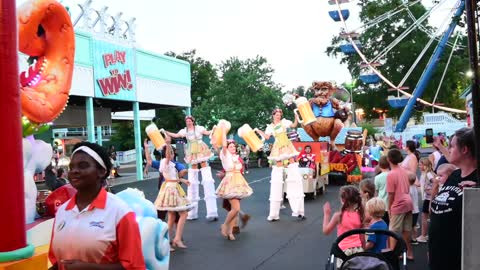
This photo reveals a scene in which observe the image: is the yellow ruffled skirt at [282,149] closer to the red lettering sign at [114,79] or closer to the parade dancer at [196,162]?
the parade dancer at [196,162]

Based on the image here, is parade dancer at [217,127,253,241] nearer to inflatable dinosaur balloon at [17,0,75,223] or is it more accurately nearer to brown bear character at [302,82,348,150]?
inflatable dinosaur balloon at [17,0,75,223]

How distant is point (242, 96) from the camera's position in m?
32.6

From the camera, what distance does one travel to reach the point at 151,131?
918 cm

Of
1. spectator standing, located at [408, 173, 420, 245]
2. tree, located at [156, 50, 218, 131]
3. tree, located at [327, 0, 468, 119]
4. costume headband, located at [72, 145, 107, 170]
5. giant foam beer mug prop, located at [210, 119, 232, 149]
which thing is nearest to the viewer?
costume headband, located at [72, 145, 107, 170]

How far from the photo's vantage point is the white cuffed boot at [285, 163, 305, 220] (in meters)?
10.2

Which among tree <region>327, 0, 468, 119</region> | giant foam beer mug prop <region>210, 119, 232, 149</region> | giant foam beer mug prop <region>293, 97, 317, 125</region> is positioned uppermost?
tree <region>327, 0, 468, 119</region>

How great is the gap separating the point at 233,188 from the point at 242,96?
24.1m

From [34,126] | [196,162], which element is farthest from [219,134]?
[34,126]

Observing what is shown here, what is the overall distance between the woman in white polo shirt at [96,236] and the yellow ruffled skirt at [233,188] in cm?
599

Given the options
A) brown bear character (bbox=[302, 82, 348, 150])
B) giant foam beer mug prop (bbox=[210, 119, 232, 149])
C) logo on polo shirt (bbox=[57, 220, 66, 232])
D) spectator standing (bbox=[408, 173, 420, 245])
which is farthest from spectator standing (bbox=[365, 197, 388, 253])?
brown bear character (bbox=[302, 82, 348, 150])

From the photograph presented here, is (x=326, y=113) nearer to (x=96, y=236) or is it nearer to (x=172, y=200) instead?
(x=172, y=200)

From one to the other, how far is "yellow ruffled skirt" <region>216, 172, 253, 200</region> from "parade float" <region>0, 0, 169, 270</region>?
3.59 metres

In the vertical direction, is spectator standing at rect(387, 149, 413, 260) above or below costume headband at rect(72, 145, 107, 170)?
below

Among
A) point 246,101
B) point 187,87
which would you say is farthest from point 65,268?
point 246,101
